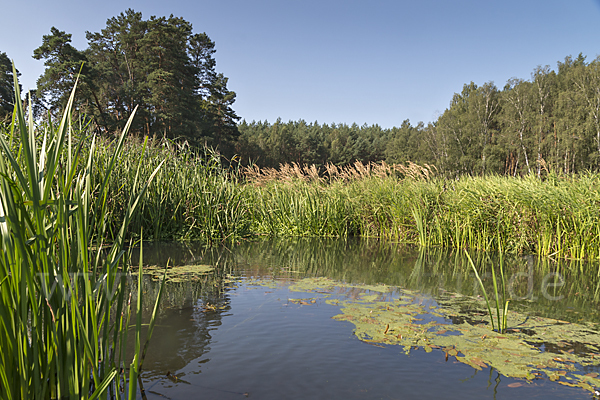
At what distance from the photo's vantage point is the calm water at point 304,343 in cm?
249

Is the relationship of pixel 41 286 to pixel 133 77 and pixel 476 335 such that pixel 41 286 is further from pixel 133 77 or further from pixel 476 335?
pixel 133 77

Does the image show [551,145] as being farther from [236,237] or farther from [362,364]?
[362,364]

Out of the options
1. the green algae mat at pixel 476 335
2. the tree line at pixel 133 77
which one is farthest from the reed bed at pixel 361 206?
the tree line at pixel 133 77

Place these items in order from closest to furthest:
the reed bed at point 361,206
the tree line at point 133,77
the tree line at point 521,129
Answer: the reed bed at point 361,206
the tree line at point 133,77
the tree line at point 521,129

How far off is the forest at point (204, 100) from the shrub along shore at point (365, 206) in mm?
12538

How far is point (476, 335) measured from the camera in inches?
134

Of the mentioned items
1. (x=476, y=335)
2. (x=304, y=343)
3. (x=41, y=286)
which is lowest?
(x=304, y=343)

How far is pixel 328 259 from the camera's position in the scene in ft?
24.1

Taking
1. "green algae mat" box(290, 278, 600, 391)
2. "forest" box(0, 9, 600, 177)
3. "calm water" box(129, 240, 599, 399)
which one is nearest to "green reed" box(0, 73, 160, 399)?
"calm water" box(129, 240, 599, 399)

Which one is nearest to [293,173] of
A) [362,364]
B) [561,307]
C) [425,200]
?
[425,200]

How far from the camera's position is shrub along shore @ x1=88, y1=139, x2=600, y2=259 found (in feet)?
24.5

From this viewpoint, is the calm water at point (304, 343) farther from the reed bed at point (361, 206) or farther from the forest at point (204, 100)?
the forest at point (204, 100)

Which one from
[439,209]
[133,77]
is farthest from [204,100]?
[439,209]

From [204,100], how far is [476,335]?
3962 centimetres
